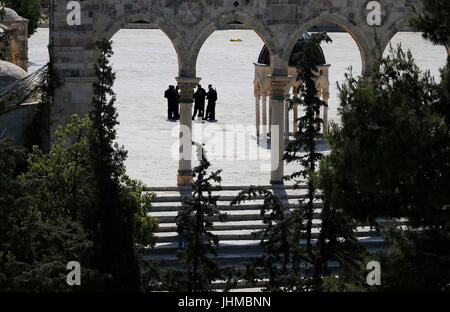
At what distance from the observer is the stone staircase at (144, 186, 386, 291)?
71.9ft

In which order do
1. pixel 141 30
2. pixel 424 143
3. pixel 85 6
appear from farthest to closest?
pixel 141 30 → pixel 85 6 → pixel 424 143

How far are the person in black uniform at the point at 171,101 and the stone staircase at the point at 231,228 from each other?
29.7 ft

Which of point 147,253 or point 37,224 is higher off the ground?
point 37,224

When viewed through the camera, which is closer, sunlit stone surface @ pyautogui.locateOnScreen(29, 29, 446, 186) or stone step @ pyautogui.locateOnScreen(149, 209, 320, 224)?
stone step @ pyautogui.locateOnScreen(149, 209, 320, 224)

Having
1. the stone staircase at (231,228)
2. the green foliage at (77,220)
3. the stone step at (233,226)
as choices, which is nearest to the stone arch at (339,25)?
the stone staircase at (231,228)

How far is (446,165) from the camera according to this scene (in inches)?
Result: 536

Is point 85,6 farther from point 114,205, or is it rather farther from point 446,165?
point 446,165

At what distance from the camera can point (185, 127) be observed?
24281mm

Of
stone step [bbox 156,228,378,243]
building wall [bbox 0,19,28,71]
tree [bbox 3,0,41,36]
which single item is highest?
tree [bbox 3,0,41,36]

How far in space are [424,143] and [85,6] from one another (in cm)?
1222

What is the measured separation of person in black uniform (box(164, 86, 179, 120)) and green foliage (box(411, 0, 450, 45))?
18.7 meters

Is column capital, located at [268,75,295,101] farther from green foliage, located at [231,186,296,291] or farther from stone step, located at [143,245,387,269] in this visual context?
green foliage, located at [231,186,296,291]

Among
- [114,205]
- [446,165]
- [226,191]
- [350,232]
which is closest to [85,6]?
[226,191]
